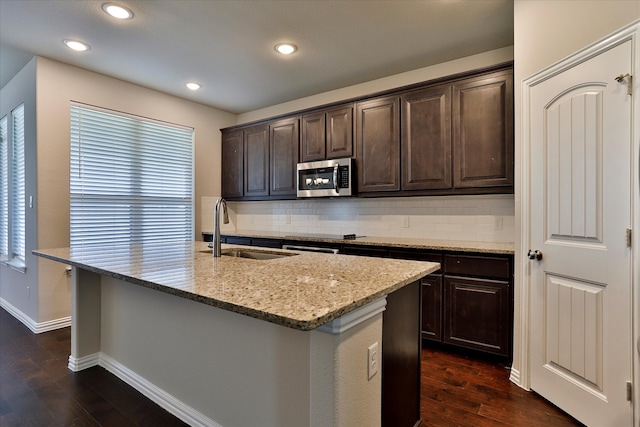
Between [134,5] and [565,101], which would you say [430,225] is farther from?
[134,5]

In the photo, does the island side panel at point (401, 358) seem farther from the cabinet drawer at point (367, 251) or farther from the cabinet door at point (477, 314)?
the cabinet drawer at point (367, 251)

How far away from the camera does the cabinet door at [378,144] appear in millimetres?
3242

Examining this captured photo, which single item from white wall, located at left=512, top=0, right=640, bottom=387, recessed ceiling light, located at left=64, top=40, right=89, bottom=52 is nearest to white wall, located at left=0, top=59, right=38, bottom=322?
recessed ceiling light, located at left=64, top=40, right=89, bottom=52

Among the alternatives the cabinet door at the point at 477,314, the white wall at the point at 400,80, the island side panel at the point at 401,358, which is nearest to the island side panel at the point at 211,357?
the island side panel at the point at 401,358

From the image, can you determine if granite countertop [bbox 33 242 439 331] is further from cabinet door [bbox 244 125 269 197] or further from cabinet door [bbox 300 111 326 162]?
cabinet door [bbox 244 125 269 197]

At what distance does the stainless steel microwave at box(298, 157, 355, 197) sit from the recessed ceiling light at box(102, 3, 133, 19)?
205 centimetres

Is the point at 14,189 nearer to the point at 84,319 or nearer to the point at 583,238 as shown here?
the point at 84,319

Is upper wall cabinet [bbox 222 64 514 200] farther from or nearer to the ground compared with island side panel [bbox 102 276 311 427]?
farther from the ground

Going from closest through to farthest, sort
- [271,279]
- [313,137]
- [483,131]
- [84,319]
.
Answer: [271,279] → [84,319] → [483,131] → [313,137]

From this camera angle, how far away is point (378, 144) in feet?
11.0

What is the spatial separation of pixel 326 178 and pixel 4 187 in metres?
3.83

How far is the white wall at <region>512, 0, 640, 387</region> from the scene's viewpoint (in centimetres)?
171

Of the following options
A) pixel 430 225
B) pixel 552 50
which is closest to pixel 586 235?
pixel 552 50

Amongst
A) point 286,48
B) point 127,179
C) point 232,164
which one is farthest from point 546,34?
point 127,179
